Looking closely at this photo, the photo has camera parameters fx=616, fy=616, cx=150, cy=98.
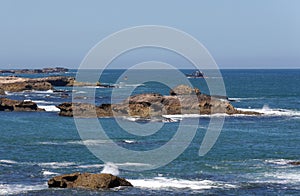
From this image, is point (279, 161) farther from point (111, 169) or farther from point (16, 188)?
point (16, 188)

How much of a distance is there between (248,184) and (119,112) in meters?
46.1

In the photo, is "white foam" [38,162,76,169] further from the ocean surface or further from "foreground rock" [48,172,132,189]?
"foreground rock" [48,172,132,189]

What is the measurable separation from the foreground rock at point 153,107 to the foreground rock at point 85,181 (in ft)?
146

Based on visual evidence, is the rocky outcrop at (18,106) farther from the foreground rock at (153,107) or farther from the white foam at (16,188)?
the white foam at (16,188)

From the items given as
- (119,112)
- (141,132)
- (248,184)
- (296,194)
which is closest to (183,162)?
(248,184)

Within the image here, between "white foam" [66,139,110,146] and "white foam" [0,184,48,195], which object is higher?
"white foam" [66,139,110,146]

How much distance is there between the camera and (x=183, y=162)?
160 ft

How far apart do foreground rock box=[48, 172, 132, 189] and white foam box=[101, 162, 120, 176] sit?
5.51m

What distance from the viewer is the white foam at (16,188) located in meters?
36.2

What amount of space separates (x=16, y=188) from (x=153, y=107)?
50.5 meters

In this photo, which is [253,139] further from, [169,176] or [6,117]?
[6,117]

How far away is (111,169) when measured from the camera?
44188mm

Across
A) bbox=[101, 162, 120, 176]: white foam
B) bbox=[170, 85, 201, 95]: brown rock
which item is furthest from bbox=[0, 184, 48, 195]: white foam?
bbox=[170, 85, 201, 95]: brown rock

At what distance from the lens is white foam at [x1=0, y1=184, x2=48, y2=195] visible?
119 ft
